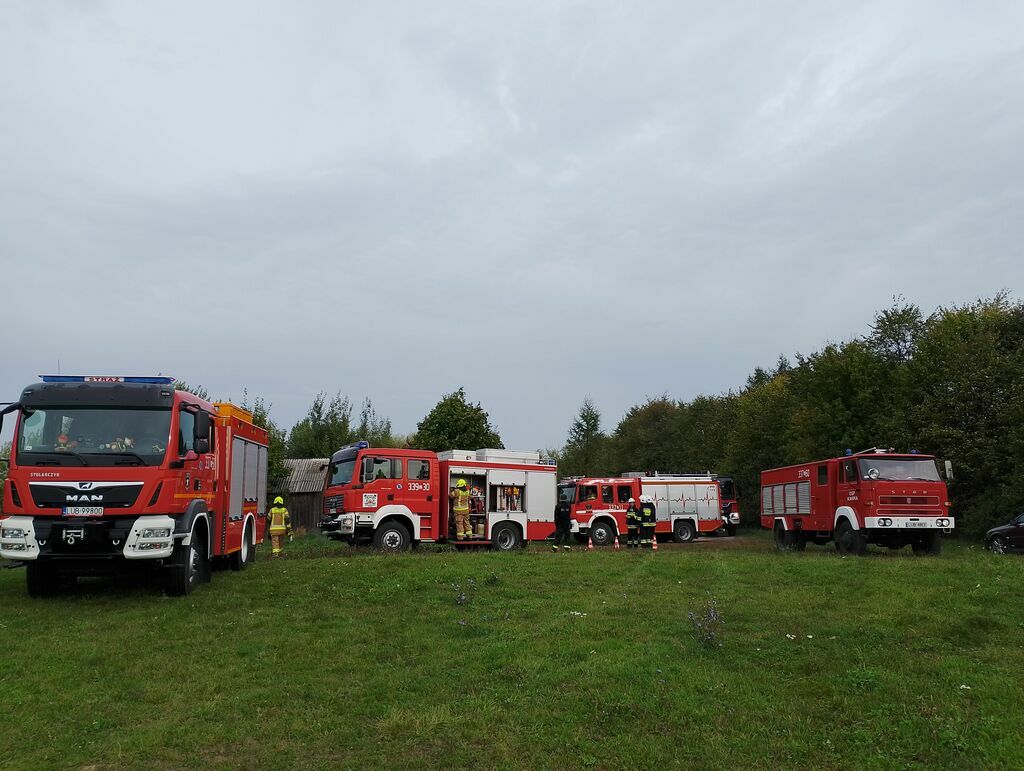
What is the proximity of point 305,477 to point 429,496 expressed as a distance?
2252cm

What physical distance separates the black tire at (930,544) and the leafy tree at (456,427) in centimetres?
2223

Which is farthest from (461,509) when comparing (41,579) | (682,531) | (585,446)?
(585,446)

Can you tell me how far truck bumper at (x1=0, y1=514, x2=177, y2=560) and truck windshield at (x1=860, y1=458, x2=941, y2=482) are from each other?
610 inches

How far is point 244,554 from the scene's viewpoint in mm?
15750

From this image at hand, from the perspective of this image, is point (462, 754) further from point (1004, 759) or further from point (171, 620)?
point (171, 620)

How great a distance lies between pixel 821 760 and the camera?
5480 millimetres

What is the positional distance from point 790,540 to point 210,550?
16500 mm

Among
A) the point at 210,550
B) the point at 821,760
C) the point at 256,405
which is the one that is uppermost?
the point at 256,405

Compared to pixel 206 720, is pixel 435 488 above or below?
above

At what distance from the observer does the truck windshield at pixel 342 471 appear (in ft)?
66.1

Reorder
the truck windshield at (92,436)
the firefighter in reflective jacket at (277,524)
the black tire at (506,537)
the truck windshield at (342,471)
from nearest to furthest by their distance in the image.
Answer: the truck windshield at (92,436), the truck windshield at (342,471), the firefighter in reflective jacket at (277,524), the black tire at (506,537)

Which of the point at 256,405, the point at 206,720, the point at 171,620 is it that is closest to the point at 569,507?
the point at 171,620

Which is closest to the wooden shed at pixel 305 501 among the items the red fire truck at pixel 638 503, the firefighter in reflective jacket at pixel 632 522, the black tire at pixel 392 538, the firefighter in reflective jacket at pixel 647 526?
the red fire truck at pixel 638 503

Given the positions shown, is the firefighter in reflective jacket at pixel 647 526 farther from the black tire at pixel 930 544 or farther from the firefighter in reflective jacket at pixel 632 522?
the black tire at pixel 930 544
